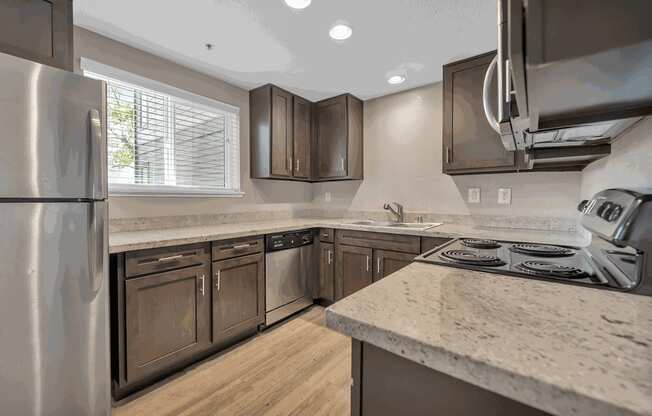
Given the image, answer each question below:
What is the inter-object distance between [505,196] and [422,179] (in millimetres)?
740

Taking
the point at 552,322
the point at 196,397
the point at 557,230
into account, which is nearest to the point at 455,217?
the point at 557,230

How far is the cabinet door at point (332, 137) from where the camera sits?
3.04 metres

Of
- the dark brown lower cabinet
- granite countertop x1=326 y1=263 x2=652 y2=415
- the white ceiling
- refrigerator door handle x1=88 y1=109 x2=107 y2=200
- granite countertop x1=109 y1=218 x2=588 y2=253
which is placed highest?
the white ceiling

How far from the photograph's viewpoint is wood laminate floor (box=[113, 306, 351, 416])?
152cm

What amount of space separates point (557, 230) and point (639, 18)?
2.17m

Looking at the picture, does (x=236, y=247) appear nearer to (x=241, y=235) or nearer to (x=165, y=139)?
(x=241, y=235)

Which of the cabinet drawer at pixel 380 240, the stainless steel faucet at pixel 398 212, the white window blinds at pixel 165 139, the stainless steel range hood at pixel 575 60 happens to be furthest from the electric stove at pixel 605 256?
the white window blinds at pixel 165 139

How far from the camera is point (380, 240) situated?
7.90ft

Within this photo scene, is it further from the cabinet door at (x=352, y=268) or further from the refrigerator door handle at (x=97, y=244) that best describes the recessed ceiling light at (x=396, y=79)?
the refrigerator door handle at (x=97, y=244)

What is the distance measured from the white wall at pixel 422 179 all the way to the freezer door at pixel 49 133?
2.45m

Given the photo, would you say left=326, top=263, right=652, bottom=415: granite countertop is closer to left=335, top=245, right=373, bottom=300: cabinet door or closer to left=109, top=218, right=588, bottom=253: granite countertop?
left=109, top=218, right=588, bottom=253: granite countertop

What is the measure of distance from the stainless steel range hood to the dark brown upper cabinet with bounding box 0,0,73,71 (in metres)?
1.83

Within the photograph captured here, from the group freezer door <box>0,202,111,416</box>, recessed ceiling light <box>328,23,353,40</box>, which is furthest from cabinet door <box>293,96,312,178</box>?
freezer door <box>0,202,111,416</box>

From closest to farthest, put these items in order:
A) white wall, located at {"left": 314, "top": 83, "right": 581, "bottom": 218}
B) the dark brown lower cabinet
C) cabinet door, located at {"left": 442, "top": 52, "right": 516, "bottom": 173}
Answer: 1. the dark brown lower cabinet
2. cabinet door, located at {"left": 442, "top": 52, "right": 516, "bottom": 173}
3. white wall, located at {"left": 314, "top": 83, "right": 581, "bottom": 218}
